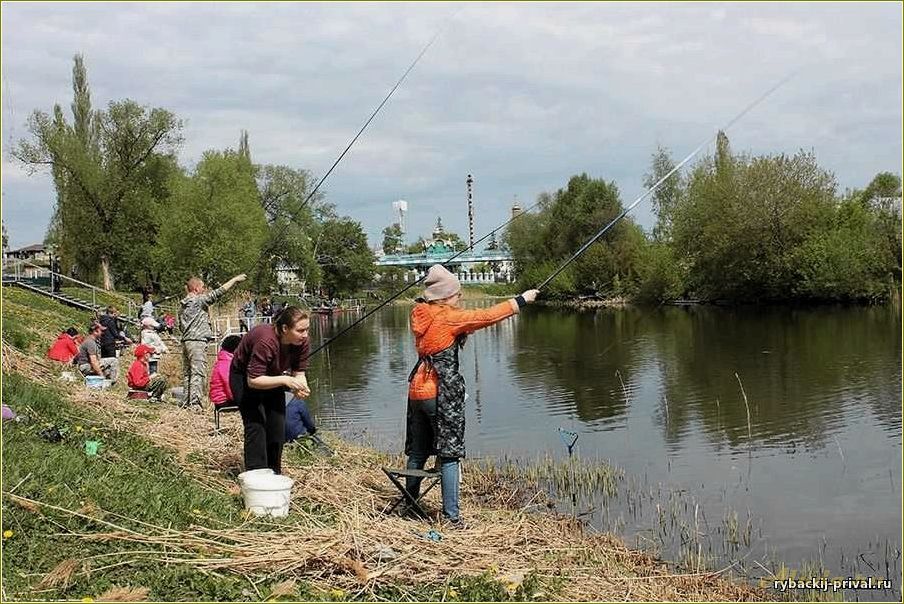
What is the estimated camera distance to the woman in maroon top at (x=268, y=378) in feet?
21.4

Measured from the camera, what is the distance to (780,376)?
779 inches

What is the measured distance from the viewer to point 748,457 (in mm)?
11859

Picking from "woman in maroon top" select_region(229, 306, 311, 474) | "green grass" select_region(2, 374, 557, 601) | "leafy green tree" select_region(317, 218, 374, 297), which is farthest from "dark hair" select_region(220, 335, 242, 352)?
"leafy green tree" select_region(317, 218, 374, 297)

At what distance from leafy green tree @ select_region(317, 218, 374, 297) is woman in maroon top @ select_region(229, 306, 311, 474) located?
263 ft

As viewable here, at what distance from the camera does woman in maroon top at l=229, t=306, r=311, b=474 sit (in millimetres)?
6531

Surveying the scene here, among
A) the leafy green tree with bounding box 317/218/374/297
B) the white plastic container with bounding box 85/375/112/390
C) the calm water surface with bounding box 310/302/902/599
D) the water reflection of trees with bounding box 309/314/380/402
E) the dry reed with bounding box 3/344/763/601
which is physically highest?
the leafy green tree with bounding box 317/218/374/297

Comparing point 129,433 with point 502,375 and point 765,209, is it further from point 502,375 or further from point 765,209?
point 765,209

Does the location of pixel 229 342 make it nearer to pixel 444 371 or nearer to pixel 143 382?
pixel 444 371

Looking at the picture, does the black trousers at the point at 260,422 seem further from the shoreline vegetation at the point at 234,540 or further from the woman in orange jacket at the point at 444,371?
the woman in orange jacket at the point at 444,371

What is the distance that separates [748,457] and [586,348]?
1738cm

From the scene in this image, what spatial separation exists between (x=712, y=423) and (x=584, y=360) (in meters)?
10.7

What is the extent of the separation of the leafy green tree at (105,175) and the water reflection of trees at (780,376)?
3208 centimetres

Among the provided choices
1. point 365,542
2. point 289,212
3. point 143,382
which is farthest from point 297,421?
point 289,212

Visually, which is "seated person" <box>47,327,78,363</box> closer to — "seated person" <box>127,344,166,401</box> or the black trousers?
"seated person" <box>127,344,166,401</box>
